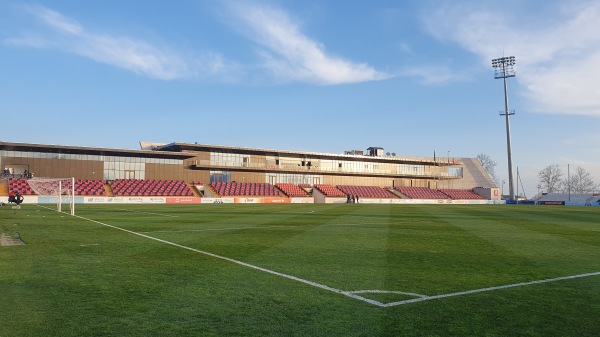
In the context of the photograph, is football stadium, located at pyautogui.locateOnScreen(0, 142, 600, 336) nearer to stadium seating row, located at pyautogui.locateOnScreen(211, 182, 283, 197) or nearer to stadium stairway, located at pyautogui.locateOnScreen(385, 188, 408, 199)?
stadium seating row, located at pyautogui.locateOnScreen(211, 182, 283, 197)

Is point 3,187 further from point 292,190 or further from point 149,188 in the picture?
→ point 292,190

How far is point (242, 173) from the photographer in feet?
259

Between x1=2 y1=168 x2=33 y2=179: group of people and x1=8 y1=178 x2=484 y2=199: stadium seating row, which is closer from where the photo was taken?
x1=2 y1=168 x2=33 y2=179: group of people

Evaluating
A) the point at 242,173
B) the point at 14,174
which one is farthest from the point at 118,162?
the point at 242,173

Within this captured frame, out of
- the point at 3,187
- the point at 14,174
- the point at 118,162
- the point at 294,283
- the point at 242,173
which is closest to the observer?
the point at 294,283

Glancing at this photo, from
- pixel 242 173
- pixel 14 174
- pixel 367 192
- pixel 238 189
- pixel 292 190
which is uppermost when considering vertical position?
pixel 242 173

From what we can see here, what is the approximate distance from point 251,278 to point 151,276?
6.27 feet

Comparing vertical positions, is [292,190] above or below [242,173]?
below

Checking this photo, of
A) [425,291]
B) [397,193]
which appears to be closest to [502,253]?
[425,291]

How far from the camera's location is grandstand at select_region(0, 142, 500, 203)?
6041cm

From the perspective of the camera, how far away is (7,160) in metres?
58.5

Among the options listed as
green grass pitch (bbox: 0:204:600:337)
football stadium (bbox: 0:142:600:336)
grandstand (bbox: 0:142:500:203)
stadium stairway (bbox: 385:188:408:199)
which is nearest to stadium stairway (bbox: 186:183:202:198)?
grandstand (bbox: 0:142:500:203)

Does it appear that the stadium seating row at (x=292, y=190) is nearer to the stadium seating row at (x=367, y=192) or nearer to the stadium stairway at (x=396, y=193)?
the stadium seating row at (x=367, y=192)

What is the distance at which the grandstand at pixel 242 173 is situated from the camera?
60406mm
